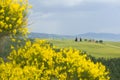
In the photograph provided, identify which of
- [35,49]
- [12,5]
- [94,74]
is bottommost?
[94,74]

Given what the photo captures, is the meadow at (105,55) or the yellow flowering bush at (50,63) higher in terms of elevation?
the yellow flowering bush at (50,63)

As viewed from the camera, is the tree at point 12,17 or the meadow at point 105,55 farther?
the meadow at point 105,55

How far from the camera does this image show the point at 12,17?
21828 millimetres

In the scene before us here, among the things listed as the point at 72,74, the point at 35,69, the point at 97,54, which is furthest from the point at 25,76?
the point at 97,54

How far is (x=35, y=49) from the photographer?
24.2 m

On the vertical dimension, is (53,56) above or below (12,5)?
below

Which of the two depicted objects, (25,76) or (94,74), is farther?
(94,74)

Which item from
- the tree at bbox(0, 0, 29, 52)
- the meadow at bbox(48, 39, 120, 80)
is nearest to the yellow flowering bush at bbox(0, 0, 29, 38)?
the tree at bbox(0, 0, 29, 52)

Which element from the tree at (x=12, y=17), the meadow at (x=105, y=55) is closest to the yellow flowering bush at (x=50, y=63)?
the tree at (x=12, y=17)

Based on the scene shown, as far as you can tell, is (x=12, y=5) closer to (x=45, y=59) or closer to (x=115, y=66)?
(x=45, y=59)

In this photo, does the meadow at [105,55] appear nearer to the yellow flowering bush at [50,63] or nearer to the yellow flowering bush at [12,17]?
the yellow flowering bush at [50,63]

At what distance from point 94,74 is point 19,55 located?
4.96 metres

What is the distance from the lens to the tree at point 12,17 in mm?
21609

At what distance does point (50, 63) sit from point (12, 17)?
419cm
